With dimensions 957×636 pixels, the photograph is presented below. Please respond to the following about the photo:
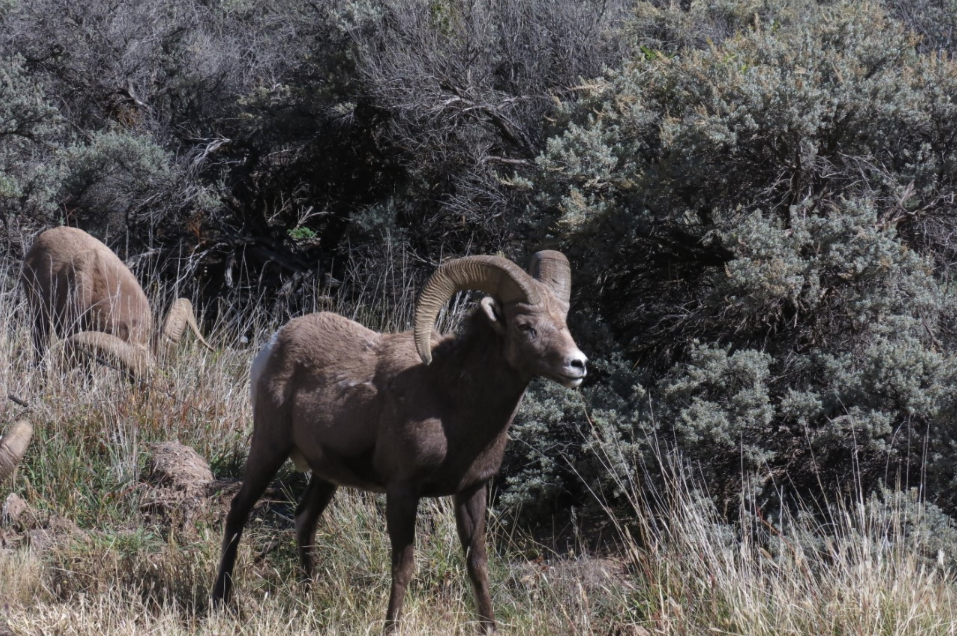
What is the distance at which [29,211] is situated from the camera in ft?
42.7

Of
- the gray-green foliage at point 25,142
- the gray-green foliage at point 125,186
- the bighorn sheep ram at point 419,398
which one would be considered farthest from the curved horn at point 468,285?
the gray-green foliage at point 25,142

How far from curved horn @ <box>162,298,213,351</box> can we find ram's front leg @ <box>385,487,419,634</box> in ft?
14.8

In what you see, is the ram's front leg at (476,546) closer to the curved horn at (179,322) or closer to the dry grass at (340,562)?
the dry grass at (340,562)

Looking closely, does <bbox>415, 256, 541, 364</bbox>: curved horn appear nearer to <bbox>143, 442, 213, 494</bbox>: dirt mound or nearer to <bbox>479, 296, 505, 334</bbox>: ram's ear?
<bbox>479, 296, 505, 334</bbox>: ram's ear

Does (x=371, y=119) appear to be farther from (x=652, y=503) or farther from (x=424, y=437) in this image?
(x=424, y=437)

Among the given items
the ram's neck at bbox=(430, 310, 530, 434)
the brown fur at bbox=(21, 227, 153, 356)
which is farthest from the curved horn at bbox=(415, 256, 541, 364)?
the brown fur at bbox=(21, 227, 153, 356)

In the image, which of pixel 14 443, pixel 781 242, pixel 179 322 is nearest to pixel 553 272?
pixel 781 242

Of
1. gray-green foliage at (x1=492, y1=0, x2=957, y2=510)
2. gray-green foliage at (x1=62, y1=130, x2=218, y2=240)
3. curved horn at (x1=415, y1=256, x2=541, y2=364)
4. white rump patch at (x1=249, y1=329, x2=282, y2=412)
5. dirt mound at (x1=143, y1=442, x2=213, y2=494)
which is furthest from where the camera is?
gray-green foliage at (x1=62, y1=130, x2=218, y2=240)

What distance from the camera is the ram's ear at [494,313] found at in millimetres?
5273

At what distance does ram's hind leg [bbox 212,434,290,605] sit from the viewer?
5.86 metres

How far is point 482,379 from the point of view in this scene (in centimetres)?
527

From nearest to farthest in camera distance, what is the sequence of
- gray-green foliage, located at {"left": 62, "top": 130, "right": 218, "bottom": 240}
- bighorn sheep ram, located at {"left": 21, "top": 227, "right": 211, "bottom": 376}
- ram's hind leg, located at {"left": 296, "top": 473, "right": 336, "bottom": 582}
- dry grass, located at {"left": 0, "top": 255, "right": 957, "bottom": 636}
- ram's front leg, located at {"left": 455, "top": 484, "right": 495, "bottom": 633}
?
dry grass, located at {"left": 0, "top": 255, "right": 957, "bottom": 636} → ram's front leg, located at {"left": 455, "top": 484, "right": 495, "bottom": 633} → ram's hind leg, located at {"left": 296, "top": 473, "right": 336, "bottom": 582} → bighorn sheep ram, located at {"left": 21, "top": 227, "right": 211, "bottom": 376} → gray-green foliage, located at {"left": 62, "top": 130, "right": 218, "bottom": 240}

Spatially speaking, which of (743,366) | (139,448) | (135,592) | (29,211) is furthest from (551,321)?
(29,211)

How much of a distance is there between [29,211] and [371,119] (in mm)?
4439
